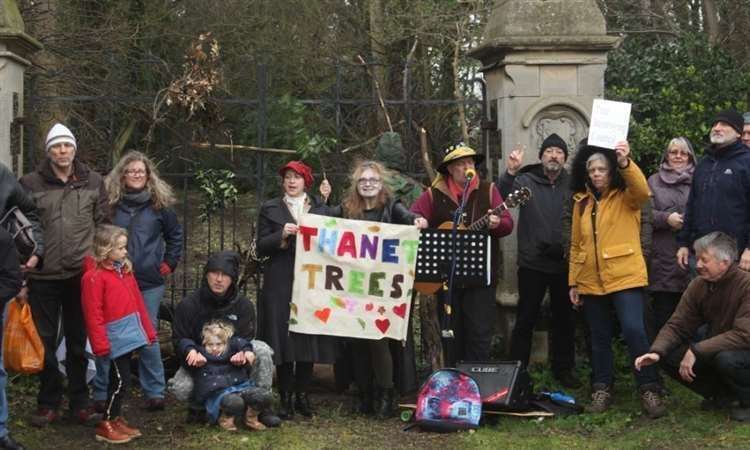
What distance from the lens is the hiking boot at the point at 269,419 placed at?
7598 millimetres

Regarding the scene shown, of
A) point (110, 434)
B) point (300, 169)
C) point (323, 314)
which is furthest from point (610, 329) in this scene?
point (110, 434)

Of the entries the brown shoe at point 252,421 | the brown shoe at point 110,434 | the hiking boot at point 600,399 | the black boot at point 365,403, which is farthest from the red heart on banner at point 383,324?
the brown shoe at point 110,434

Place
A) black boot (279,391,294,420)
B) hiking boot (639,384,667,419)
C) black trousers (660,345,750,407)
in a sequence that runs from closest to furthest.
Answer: black trousers (660,345,750,407) → hiking boot (639,384,667,419) → black boot (279,391,294,420)

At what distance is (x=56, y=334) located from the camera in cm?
776

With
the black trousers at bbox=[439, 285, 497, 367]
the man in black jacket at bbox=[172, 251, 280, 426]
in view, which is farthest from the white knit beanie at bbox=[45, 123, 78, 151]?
the black trousers at bbox=[439, 285, 497, 367]

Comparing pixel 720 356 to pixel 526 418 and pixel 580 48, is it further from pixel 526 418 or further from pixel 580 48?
pixel 580 48

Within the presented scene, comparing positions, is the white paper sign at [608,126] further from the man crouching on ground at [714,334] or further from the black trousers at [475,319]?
the black trousers at [475,319]

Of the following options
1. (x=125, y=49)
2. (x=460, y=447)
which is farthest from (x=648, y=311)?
(x=125, y=49)

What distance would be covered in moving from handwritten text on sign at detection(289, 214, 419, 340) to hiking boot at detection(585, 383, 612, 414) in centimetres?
139

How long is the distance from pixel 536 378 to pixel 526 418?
1.01 metres

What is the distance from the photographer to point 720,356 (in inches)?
286

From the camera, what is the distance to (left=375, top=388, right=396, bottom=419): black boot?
7.96 m

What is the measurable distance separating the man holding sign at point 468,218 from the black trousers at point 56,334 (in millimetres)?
2518

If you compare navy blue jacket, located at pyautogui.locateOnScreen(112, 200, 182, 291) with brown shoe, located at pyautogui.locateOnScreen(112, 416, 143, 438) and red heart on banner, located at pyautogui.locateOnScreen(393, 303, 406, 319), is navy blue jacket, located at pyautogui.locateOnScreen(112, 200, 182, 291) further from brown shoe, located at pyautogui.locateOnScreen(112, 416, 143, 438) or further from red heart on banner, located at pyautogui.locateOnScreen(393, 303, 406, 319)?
red heart on banner, located at pyautogui.locateOnScreen(393, 303, 406, 319)
